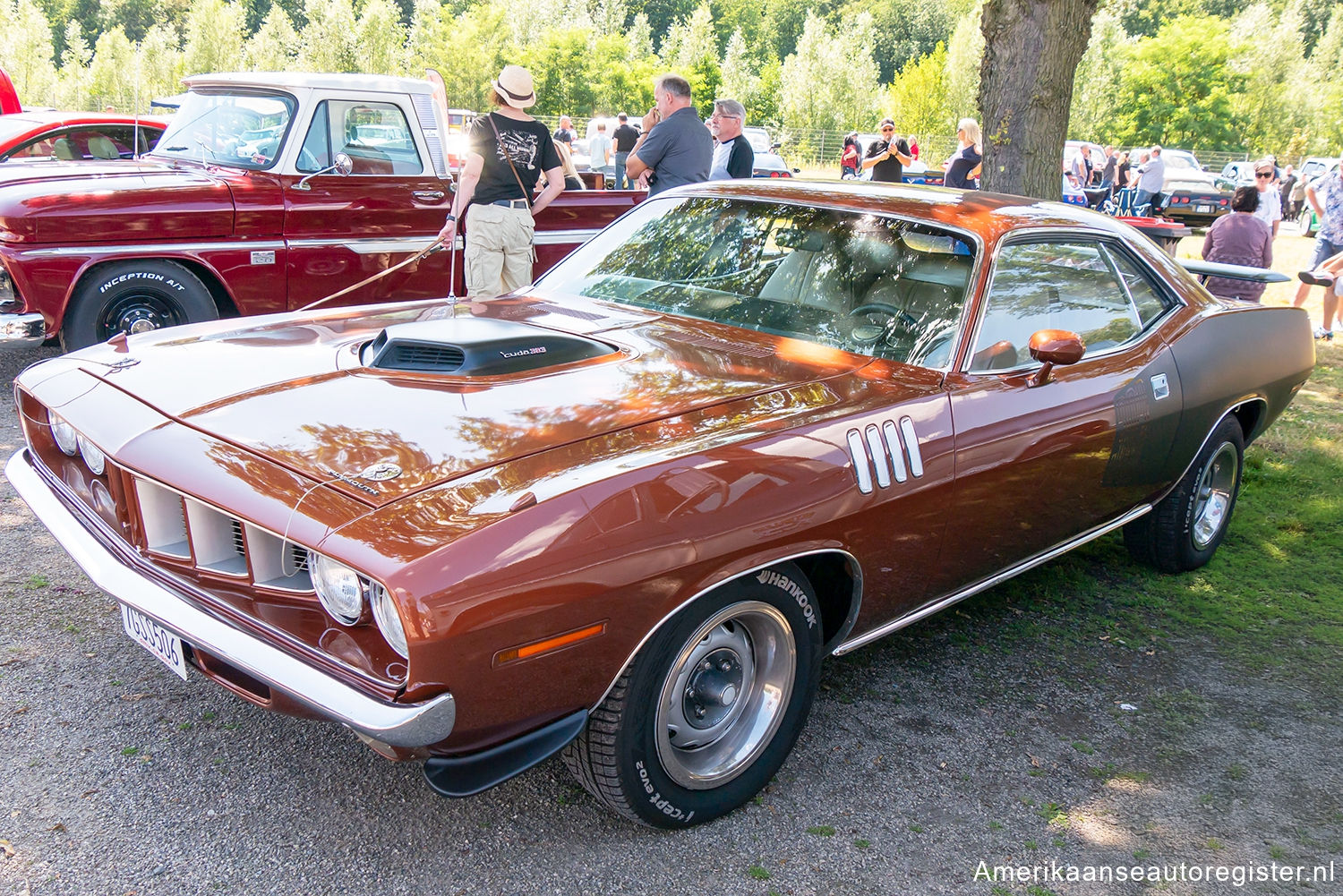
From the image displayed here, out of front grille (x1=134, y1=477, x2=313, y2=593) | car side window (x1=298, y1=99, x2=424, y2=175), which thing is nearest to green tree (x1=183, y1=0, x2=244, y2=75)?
car side window (x1=298, y1=99, x2=424, y2=175)

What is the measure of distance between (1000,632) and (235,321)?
3.01 metres

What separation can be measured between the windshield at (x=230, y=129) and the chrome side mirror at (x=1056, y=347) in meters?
5.23

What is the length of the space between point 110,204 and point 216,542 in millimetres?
4494

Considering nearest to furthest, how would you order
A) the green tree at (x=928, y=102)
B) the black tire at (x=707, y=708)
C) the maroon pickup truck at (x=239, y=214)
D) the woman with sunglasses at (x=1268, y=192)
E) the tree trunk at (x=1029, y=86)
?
the black tire at (x=707, y=708), the maroon pickup truck at (x=239, y=214), the tree trunk at (x=1029, y=86), the woman with sunglasses at (x=1268, y=192), the green tree at (x=928, y=102)

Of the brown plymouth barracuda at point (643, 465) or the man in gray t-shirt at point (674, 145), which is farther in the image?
the man in gray t-shirt at point (674, 145)

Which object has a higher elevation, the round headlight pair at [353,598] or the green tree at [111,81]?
the green tree at [111,81]

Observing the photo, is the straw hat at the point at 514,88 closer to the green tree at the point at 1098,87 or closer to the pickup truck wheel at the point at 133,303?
the pickup truck wheel at the point at 133,303

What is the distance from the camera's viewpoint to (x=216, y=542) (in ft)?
8.20

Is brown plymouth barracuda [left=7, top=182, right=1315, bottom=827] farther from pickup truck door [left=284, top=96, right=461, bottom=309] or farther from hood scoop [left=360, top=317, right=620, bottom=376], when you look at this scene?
pickup truck door [left=284, top=96, right=461, bottom=309]

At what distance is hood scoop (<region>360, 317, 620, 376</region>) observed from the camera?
2986 millimetres

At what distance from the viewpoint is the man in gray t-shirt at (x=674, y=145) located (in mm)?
6895

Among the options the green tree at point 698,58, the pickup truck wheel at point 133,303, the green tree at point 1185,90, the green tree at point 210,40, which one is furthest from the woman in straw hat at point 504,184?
the green tree at point 1185,90

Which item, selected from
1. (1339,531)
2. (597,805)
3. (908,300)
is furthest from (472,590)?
(1339,531)

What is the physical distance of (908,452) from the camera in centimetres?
298
